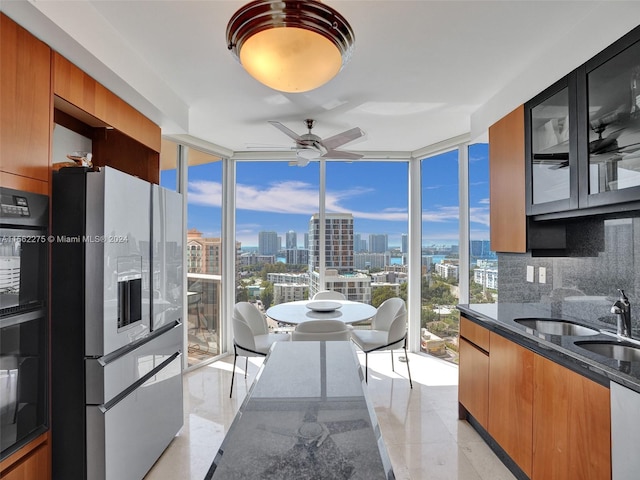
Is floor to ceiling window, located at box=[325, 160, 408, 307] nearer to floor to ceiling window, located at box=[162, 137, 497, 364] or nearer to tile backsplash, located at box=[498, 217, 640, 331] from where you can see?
floor to ceiling window, located at box=[162, 137, 497, 364]

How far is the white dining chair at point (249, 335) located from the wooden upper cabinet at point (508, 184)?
6.70 feet

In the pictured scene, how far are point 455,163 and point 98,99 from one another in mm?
3520

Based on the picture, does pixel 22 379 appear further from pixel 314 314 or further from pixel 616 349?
pixel 616 349

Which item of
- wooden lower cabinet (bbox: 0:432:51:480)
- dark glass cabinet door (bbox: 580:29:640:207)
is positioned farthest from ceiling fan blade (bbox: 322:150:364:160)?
wooden lower cabinet (bbox: 0:432:51:480)

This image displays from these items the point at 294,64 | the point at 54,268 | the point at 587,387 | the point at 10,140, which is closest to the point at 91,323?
the point at 54,268

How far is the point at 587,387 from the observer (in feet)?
4.93

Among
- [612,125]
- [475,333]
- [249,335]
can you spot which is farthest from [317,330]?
[612,125]

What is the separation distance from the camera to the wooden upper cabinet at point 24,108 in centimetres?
144

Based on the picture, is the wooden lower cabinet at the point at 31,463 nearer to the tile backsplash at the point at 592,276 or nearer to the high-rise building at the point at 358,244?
the tile backsplash at the point at 592,276

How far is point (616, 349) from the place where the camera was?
5.85 ft

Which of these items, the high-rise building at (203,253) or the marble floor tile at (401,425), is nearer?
the marble floor tile at (401,425)

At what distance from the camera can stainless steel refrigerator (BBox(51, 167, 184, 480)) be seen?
173 cm

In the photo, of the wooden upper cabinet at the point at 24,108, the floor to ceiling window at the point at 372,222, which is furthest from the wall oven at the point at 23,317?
the floor to ceiling window at the point at 372,222

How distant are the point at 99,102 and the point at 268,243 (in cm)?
282
